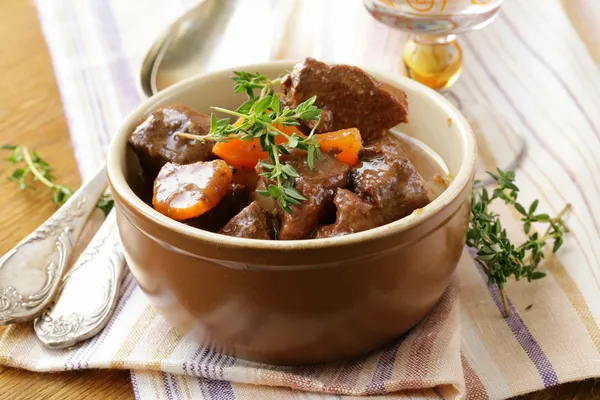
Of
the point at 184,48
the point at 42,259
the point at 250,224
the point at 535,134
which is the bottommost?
the point at 535,134

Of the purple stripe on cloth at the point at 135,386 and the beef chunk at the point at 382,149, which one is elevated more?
the beef chunk at the point at 382,149

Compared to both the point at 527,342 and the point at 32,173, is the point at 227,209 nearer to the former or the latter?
the point at 527,342

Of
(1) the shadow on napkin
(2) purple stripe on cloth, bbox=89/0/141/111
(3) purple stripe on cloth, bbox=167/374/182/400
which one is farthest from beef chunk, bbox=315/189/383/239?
(2) purple stripe on cloth, bbox=89/0/141/111

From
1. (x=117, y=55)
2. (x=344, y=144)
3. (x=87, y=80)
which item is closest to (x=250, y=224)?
(x=344, y=144)

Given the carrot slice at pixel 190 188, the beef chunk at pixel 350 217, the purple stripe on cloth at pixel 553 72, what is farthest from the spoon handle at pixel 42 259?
the purple stripe on cloth at pixel 553 72

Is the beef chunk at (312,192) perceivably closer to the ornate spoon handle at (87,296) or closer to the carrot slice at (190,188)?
the carrot slice at (190,188)

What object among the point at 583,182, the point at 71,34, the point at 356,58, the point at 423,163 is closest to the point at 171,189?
the point at 423,163
